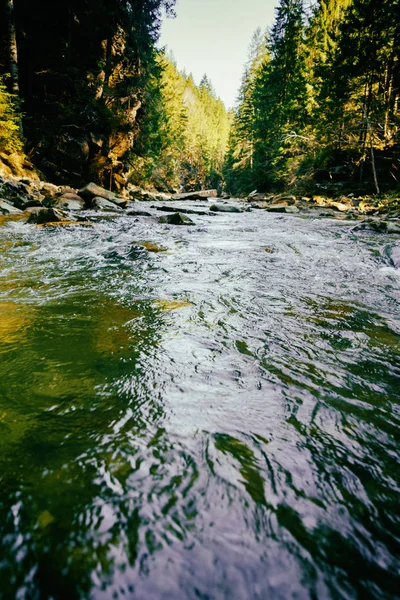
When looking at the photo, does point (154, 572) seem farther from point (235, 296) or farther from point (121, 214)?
point (121, 214)

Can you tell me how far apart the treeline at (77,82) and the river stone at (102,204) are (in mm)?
3982

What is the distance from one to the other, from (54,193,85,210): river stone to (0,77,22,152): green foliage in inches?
115

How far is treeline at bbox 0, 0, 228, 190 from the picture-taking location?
45.8 feet

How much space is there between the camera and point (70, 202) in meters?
11.7

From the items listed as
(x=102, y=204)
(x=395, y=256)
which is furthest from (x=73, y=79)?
(x=395, y=256)

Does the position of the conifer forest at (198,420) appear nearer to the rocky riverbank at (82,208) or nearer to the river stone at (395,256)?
the river stone at (395,256)

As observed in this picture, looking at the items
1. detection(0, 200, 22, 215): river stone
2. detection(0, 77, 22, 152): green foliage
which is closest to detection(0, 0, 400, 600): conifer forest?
detection(0, 200, 22, 215): river stone

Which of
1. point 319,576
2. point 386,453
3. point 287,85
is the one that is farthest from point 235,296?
point 287,85

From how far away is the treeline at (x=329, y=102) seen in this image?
16.5m

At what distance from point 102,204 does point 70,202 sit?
1242 mm

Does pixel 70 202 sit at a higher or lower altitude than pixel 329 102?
lower

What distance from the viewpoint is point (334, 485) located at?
3.55ft

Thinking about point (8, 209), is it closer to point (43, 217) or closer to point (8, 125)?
point (43, 217)

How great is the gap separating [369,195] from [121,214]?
14.6 m
